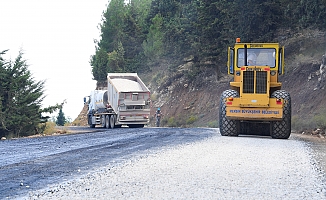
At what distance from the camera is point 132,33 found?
69.7 m

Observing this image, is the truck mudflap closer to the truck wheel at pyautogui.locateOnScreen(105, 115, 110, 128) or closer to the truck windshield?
the truck windshield

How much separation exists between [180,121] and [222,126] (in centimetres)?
2654

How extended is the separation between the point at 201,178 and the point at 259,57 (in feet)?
43.6

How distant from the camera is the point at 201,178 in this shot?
9.89 meters

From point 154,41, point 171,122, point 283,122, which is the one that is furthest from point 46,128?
point 154,41

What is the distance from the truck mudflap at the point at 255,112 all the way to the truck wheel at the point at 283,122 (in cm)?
28

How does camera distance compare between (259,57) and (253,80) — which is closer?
(253,80)

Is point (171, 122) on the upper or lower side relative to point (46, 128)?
upper

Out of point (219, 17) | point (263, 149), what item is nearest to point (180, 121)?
point (219, 17)

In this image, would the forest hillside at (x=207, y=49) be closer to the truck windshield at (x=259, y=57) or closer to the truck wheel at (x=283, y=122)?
the truck wheel at (x=283, y=122)

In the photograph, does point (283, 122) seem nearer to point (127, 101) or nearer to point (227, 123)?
point (227, 123)

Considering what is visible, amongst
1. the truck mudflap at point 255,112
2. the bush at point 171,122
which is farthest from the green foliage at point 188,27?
the truck mudflap at point 255,112

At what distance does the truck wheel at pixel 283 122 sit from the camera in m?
21.4

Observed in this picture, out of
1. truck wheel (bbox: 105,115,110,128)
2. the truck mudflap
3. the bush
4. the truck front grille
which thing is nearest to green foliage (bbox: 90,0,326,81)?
the bush
